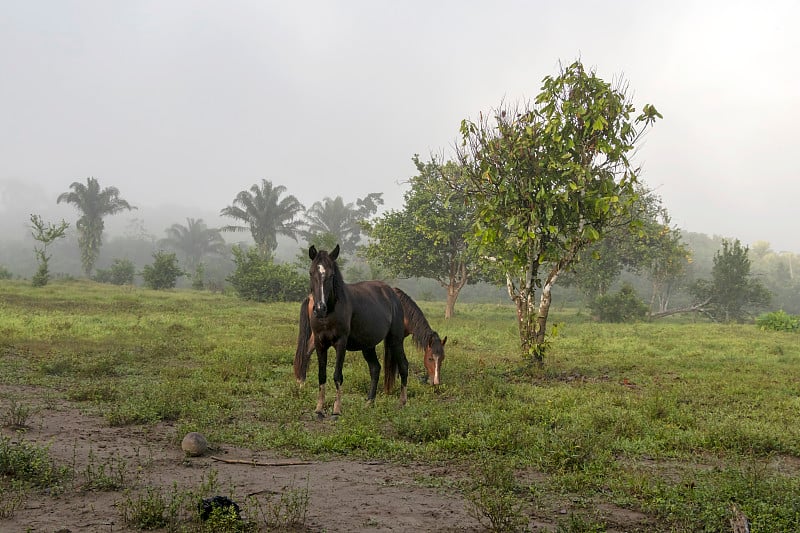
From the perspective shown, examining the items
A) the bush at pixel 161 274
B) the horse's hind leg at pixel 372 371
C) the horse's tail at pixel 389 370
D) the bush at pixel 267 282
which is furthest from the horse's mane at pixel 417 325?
the bush at pixel 161 274

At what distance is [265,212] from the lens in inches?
2245

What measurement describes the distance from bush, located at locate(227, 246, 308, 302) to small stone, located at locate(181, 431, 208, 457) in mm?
30162

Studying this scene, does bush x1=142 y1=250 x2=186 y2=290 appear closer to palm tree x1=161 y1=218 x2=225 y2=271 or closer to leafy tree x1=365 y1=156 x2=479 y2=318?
leafy tree x1=365 y1=156 x2=479 y2=318

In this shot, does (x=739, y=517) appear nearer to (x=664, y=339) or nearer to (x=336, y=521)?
(x=336, y=521)

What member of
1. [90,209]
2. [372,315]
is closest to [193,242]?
[90,209]

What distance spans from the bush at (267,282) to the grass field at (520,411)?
59.7 feet

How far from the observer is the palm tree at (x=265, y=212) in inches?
2222

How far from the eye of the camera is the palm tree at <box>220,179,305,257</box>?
185 ft

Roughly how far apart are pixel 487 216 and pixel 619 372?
531cm

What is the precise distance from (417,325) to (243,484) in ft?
20.9

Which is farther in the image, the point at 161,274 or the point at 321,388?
the point at 161,274

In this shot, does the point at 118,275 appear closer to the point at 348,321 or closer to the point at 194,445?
the point at 348,321

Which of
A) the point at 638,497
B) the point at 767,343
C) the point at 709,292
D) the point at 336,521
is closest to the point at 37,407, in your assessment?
the point at 336,521

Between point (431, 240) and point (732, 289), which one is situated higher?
point (431, 240)
